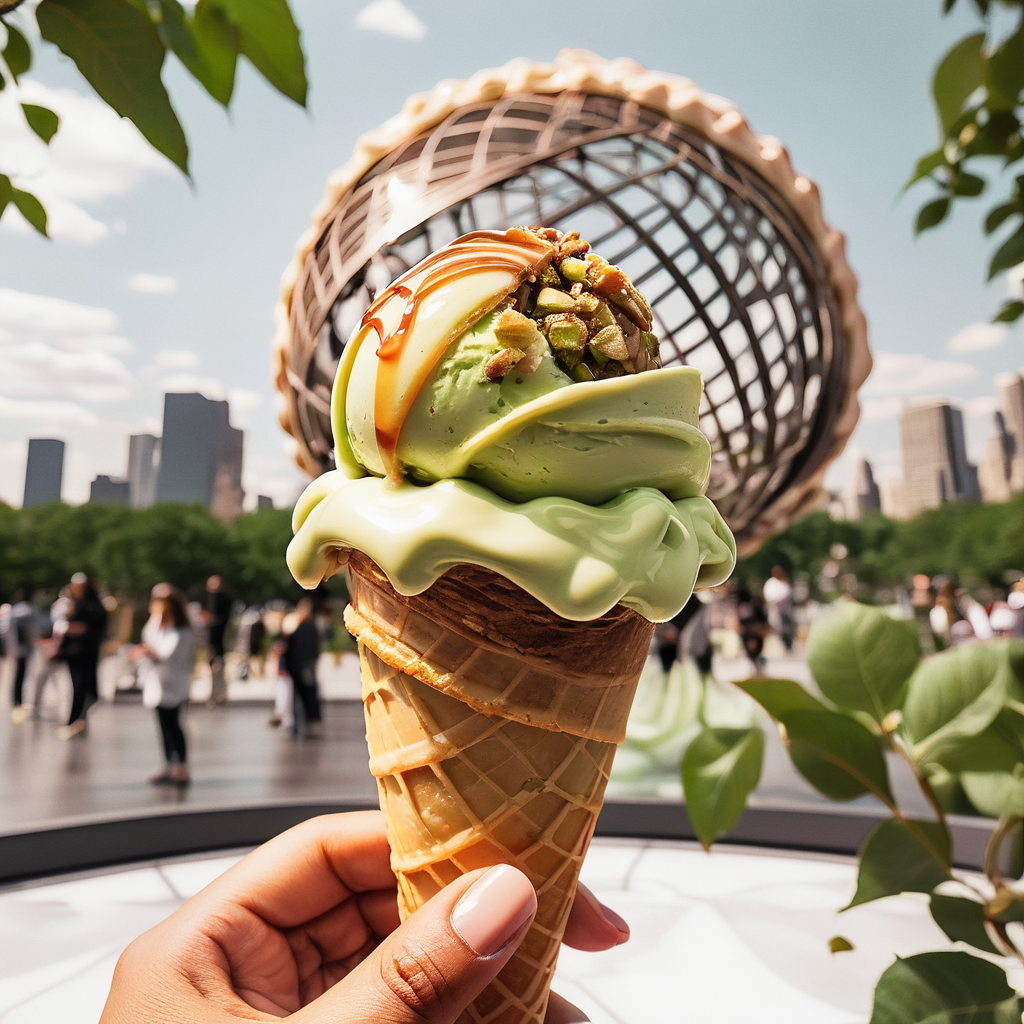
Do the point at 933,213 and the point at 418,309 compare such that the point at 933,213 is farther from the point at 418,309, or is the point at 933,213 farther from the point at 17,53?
the point at 17,53

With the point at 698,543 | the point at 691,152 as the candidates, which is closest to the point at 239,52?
the point at 698,543

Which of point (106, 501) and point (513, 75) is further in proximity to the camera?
point (106, 501)

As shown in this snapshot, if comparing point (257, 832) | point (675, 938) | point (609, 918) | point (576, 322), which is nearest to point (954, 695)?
point (609, 918)

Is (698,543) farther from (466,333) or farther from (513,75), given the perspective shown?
(513,75)

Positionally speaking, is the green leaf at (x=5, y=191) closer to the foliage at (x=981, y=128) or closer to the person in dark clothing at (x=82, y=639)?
the foliage at (x=981, y=128)

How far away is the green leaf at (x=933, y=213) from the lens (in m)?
1.98

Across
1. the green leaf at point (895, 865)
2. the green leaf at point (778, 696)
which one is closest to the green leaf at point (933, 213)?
the green leaf at point (778, 696)

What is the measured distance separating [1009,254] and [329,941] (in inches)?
85.6

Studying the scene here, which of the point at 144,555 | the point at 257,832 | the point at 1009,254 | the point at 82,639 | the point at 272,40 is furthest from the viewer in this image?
the point at 144,555

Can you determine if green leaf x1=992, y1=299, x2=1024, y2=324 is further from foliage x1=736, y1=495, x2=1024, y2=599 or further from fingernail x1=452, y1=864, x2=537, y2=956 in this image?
foliage x1=736, y1=495, x2=1024, y2=599

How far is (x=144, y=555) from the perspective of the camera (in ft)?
119

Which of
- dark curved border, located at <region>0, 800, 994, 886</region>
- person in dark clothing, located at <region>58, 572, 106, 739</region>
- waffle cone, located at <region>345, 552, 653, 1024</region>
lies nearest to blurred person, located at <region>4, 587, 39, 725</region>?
person in dark clothing, located at <region>58, 572, 106, 739</region>

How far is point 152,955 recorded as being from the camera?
3.87ft

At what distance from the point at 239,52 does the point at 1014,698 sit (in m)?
1.88
